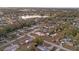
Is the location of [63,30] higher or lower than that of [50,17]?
lower

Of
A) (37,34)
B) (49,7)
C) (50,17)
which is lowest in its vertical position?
(37,34)

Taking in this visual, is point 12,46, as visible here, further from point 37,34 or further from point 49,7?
point 49,7
